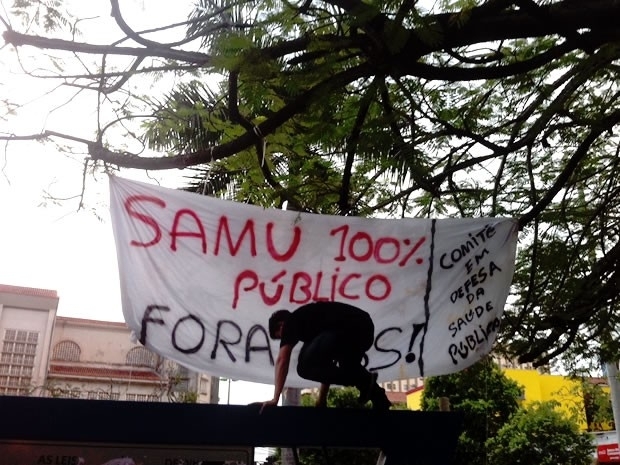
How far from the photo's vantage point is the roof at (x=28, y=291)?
20.7 metres

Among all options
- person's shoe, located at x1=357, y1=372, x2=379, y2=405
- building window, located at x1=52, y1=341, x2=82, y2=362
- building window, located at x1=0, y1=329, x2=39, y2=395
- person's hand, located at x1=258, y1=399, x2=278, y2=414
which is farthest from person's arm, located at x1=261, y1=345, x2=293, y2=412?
building window, located at x1=52, y1=341, x2=82, y2=362

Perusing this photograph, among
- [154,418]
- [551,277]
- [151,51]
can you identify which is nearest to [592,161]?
[551,277]

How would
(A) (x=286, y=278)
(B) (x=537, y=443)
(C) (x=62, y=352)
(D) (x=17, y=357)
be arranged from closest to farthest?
(A) (x=286, y=278), (B) (x=537, y=443), (D) (x=17, y=357), (C) (x=62, y=352)

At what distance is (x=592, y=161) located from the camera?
521cm

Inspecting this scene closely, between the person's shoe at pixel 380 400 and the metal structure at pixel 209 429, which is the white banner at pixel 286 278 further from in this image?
the metal structure at pixel 209 429

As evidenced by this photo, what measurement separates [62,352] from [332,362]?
2019 cm

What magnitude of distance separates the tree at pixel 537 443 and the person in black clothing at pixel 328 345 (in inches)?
511

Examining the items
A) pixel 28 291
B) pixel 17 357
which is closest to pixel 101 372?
pixel 17 357

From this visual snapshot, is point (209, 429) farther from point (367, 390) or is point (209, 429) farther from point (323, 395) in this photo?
point (367, 390)

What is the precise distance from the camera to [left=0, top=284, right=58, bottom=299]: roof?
20656mm

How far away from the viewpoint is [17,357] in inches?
762

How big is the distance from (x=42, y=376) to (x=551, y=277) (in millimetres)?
17491

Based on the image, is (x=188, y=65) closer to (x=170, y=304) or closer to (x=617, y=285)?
(x=170, y=304)

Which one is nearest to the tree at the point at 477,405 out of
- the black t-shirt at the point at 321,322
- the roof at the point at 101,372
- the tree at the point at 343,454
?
the tree at the point at 343,454
